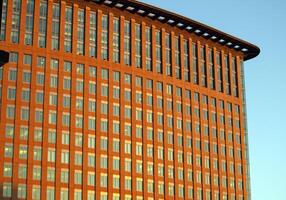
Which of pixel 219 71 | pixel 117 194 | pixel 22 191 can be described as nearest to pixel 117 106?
pixel 117 194

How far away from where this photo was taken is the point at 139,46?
123125 millimetres

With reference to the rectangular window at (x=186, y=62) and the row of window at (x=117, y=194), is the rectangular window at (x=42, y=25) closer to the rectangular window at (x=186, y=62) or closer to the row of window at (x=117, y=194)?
the row of window at (x=117, y=194)

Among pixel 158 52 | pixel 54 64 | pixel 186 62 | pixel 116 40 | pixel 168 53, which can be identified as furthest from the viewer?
pixel 186 62

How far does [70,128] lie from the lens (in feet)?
356

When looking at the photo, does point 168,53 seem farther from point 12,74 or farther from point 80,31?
point 12,74

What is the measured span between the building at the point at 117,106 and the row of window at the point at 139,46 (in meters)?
0.23

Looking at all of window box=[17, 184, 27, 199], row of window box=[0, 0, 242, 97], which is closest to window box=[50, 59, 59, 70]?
row of window box=[0, 0, 242, 97]

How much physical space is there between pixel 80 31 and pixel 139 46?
14.7 m

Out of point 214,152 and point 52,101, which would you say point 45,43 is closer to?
point 52,101

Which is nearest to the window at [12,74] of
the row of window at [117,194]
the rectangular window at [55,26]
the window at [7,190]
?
the rectangular window at [55,26]

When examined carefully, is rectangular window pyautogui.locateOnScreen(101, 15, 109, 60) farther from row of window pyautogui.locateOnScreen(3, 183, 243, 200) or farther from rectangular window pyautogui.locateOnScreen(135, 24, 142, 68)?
row of window pyautogui.locateOnScreen(3, 183, 243, 200)

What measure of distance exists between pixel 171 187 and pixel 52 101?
105 feet

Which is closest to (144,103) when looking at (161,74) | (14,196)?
(161,74)

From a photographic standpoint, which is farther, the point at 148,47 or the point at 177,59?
the point at 177,59
